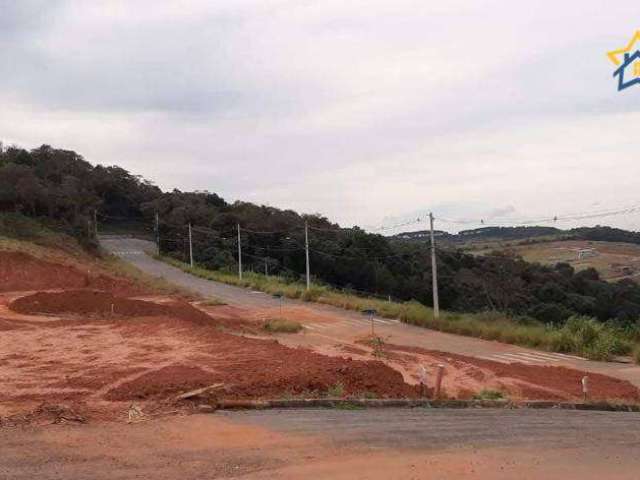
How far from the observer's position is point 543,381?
1797cm

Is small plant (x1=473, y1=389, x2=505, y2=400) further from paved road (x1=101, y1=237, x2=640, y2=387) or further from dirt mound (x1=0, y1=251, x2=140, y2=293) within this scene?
dirt mound (x1=0, y1=251, x2=140, y2=293)

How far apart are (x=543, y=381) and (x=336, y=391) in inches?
359

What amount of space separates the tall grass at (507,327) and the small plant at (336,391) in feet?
61.0

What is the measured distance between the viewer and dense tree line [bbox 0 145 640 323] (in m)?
50.8

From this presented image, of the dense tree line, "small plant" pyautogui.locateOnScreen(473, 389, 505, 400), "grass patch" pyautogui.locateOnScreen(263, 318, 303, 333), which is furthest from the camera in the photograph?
the dense tree line

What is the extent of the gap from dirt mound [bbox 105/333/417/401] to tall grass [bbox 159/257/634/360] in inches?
671

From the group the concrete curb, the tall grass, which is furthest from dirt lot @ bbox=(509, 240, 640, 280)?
the concrete curb

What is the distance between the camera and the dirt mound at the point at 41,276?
35494 millimetres

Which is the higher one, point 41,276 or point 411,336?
point 41,276

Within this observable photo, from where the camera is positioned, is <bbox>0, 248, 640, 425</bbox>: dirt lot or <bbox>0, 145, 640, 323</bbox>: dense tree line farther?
<bbox>0, 145, 640, 323</bbox>: dense tree line

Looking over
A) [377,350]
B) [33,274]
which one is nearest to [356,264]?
[33,274]

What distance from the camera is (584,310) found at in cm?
4700

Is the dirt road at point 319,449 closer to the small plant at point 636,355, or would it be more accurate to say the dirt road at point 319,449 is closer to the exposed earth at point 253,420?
the exposed earth at point 253,420

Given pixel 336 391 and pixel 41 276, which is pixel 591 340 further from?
pixel 41 276
